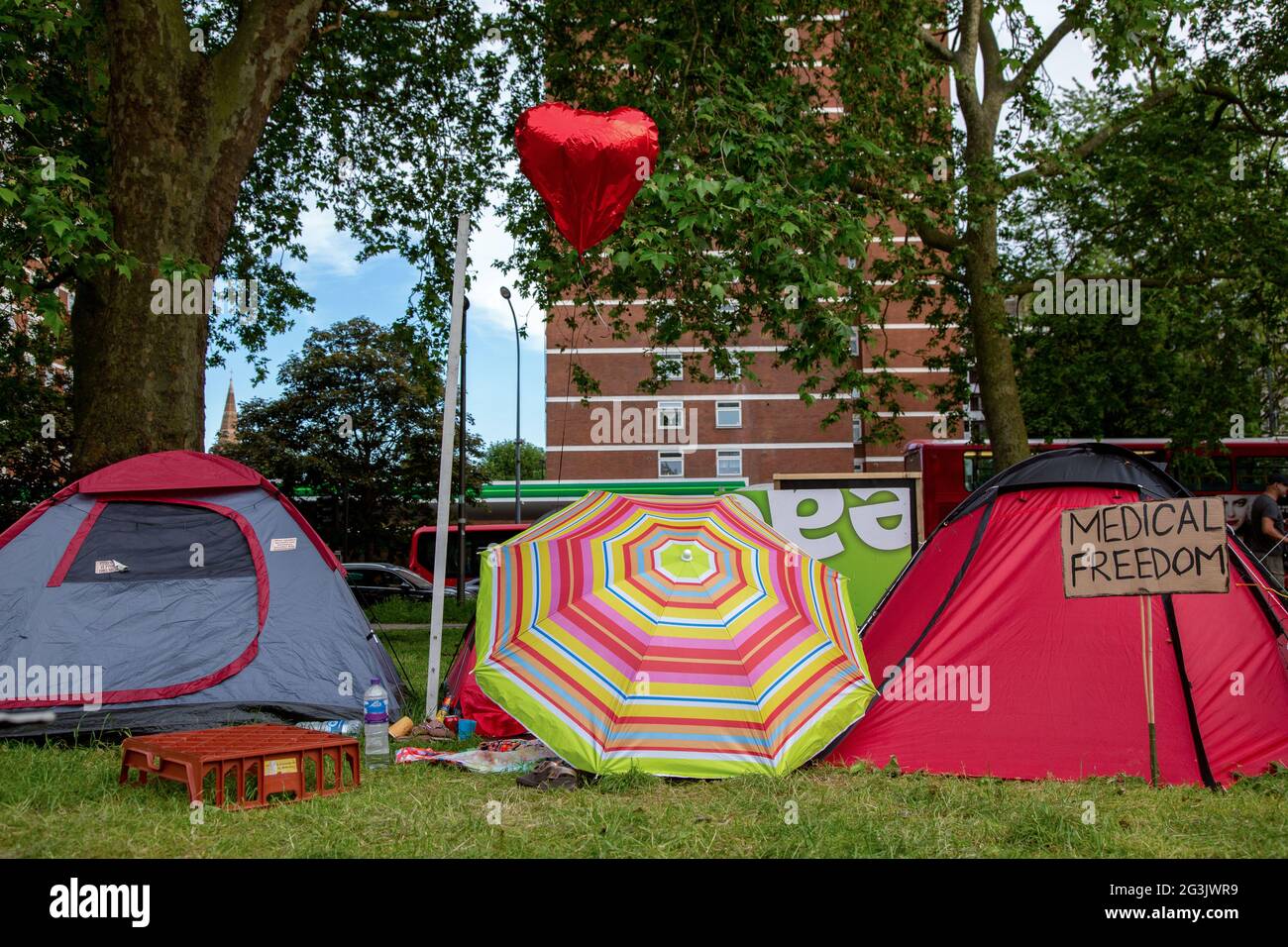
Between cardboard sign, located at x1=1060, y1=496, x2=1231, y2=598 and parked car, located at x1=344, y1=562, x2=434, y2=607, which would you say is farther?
parked car, located at x1=344, y1=562, x2=434, y2=607

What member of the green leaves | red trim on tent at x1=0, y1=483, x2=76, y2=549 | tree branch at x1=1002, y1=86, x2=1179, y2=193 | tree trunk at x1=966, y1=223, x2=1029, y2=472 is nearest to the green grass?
the green leaves

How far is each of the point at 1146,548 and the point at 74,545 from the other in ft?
22.5

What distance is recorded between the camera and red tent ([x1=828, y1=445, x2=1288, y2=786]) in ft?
17.5

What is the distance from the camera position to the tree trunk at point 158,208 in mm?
7832

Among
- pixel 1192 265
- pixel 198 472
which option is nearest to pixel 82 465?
pixel 198 472

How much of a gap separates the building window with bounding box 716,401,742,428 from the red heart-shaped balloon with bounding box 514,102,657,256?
38053mm

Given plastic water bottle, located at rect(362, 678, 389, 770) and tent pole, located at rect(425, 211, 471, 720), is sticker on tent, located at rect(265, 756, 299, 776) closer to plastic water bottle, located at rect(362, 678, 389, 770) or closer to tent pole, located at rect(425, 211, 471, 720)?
plastic water bottle, located at rect(362, 678, 389, 770)

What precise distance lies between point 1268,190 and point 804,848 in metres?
13.9

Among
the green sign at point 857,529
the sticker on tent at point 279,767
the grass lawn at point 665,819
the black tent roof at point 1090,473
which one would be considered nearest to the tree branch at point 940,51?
the green sign at point 857,529

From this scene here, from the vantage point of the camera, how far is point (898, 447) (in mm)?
44938

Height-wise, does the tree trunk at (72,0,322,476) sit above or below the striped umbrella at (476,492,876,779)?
above

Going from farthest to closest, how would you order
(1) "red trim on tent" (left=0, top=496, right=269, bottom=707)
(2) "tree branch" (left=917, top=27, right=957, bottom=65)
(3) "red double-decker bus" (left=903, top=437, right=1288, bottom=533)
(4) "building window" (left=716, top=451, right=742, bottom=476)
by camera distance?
(4) "building window" (left=716, top=451, right=742, bottom=476) → (3) "red double-decker bus" (left=903, top=437, right=1288, bottom=533) → (2) "tree branch" (left=917, top=27, right=957, bottom=65) → (1) "red trim on tent" (left=0, top=496, right=269, bottom=707)

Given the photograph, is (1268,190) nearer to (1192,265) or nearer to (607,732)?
(1192,265)

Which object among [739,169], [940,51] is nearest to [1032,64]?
[940,51]
